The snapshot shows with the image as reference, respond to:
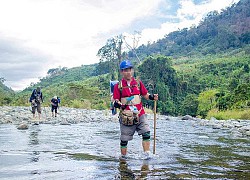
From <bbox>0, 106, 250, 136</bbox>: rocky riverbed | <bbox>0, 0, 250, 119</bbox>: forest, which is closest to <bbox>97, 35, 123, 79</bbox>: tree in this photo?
<bbox>0, 0, 250, 119</bbox>: forest

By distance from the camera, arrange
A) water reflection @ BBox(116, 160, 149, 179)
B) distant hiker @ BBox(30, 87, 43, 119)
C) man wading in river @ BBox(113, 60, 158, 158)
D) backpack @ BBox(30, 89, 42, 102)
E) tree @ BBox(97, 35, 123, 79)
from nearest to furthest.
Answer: water reflection @ BBox(116, 160, 149, 179), man wading in river @ BBox(113, 60, 158, 158), distant hiker @ BBox(30, 87, 43, 119), backpack @ BBox(30, 89, 42, 102), tree @ BBox(97, 35, 123, 79)

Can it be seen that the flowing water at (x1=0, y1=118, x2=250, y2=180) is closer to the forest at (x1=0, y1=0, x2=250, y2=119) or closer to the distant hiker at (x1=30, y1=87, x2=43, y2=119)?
the distant hiker at (x1=30, y1=87, x2=43, y2=119)

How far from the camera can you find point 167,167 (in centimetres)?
493

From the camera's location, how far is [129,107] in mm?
5895

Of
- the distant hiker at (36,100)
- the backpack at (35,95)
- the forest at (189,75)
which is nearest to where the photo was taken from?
the distant hiker at (36,100)

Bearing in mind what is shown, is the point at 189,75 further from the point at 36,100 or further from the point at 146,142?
the point at 146,142

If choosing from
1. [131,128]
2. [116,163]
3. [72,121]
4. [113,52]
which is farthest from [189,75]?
[116,163]

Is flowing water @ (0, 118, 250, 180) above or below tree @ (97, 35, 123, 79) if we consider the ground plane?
below

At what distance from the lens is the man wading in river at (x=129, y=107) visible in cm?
587

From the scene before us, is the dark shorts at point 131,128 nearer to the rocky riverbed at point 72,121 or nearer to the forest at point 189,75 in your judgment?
the rocky riverbed at point 72,121

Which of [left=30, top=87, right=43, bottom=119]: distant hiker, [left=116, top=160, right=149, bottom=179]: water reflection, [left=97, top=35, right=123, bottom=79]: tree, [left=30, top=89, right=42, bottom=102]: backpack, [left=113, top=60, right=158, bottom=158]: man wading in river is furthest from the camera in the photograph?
[left=97, top=35, right=123, bottom=79]: tree

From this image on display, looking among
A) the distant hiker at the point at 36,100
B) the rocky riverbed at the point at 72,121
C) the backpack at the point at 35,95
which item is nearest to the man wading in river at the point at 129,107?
the rocky riverbed at the point at 72,121

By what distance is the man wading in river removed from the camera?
587 centimetres

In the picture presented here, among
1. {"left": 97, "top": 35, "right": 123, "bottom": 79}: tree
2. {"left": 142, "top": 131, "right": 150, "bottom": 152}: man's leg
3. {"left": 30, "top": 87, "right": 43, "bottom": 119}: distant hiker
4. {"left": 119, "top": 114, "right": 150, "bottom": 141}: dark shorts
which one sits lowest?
{"left": 142, "top": 131, "right": 150, "bottom": 152}: man's leg
